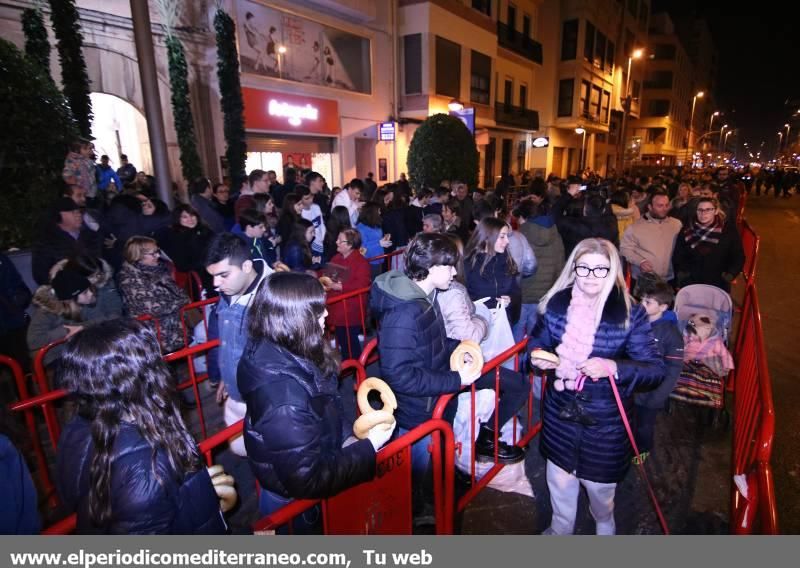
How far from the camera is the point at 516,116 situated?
26.0 metres

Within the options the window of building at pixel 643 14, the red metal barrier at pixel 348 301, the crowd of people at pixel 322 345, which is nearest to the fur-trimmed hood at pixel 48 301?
the crowd of people at pixel 322 345

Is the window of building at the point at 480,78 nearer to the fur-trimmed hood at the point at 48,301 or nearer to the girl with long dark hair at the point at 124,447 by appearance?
the fur-trimmed hood at the point at 48,301

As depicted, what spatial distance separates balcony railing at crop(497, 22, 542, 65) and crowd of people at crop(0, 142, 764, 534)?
2232 cm

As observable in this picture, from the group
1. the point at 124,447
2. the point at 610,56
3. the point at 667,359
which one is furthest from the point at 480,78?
the point at 124,447

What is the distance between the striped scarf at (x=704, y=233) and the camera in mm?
5199

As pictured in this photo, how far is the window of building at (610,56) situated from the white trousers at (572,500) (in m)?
40.2

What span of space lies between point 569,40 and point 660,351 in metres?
33.1

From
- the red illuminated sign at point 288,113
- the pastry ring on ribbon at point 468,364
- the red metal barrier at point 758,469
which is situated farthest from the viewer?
the red illuminated sign at point 288,113

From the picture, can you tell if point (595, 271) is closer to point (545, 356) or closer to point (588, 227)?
point (545, 356)

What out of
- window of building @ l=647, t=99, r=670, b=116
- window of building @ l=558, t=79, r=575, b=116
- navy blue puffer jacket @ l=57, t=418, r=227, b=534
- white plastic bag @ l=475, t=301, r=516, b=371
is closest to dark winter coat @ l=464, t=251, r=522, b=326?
white plastic bag @ l=475, t=301, r=516, b=371

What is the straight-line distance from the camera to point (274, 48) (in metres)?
14.6

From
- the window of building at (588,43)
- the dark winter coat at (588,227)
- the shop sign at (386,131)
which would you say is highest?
the window of building at (588,43)
